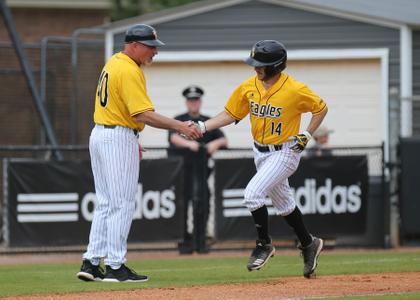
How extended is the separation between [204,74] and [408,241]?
4.87m

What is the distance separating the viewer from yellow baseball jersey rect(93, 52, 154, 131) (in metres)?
8.84

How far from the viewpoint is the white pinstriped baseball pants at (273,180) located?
9062 millimetres

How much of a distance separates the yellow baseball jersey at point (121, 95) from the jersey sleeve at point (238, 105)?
934 mm

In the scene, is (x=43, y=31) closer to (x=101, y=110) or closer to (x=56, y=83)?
(x=56, y=83)

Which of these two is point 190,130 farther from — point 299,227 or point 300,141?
point 299,227

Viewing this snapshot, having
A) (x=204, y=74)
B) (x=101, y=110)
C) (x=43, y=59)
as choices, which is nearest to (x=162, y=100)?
(x=204, y=74)

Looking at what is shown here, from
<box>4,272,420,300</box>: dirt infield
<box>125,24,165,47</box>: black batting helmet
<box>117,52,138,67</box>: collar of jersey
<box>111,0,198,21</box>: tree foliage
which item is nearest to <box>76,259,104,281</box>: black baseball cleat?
<box>4,272,420,300</box>: dirt infield

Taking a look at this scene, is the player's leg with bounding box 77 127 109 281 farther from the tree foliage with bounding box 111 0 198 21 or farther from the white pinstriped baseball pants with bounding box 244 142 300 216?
the tree foliage with bounding box 111 0 198 21

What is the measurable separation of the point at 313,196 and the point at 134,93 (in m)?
5.94

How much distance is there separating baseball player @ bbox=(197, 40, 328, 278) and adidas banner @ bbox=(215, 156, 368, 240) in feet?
15.5

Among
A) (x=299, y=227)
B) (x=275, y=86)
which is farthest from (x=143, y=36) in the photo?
(x=299, y=227)

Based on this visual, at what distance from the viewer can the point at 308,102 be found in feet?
30.1

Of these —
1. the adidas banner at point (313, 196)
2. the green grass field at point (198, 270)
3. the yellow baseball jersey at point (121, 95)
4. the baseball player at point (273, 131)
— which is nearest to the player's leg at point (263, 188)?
the baseball player at point (273, 131)

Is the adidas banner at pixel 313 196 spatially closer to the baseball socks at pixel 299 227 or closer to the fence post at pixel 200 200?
the fence post at pixel 200 200
